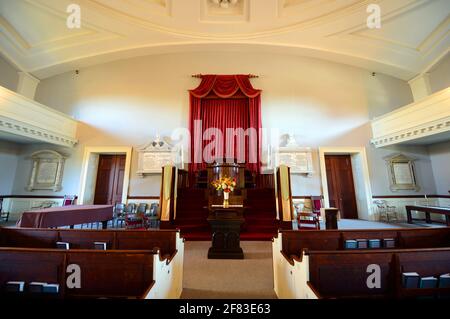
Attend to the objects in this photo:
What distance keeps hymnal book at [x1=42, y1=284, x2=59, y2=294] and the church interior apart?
2575 mm

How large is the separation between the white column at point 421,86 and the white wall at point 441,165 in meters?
1.76

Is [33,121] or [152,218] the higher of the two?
[33,121]

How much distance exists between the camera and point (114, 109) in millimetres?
6566

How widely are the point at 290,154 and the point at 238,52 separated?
440 centimetres

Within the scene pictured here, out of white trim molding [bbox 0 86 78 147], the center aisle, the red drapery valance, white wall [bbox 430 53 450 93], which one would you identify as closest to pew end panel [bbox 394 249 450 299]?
the center aisle

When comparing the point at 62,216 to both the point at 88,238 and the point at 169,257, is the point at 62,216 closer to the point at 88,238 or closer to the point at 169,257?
the point at 88,238

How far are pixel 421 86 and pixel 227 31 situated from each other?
6902mm

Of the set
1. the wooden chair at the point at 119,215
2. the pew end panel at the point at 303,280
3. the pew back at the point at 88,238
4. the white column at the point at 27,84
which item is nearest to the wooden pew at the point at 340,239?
the pew end panel at the point at 303,280

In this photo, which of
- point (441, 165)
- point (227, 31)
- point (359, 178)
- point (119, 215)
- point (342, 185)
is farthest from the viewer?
point (227, 31)

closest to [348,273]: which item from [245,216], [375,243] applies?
[375,243]

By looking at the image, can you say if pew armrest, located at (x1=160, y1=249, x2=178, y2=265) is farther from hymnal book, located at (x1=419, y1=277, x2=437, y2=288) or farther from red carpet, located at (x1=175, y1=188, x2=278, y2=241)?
red carpet, located at (x1=175, y1=188, x2=278, y2=241)

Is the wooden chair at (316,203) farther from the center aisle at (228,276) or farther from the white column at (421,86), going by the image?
the white column at (421,86)

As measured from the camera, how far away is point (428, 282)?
1416 millimetres

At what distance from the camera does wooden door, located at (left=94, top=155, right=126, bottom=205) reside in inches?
247
